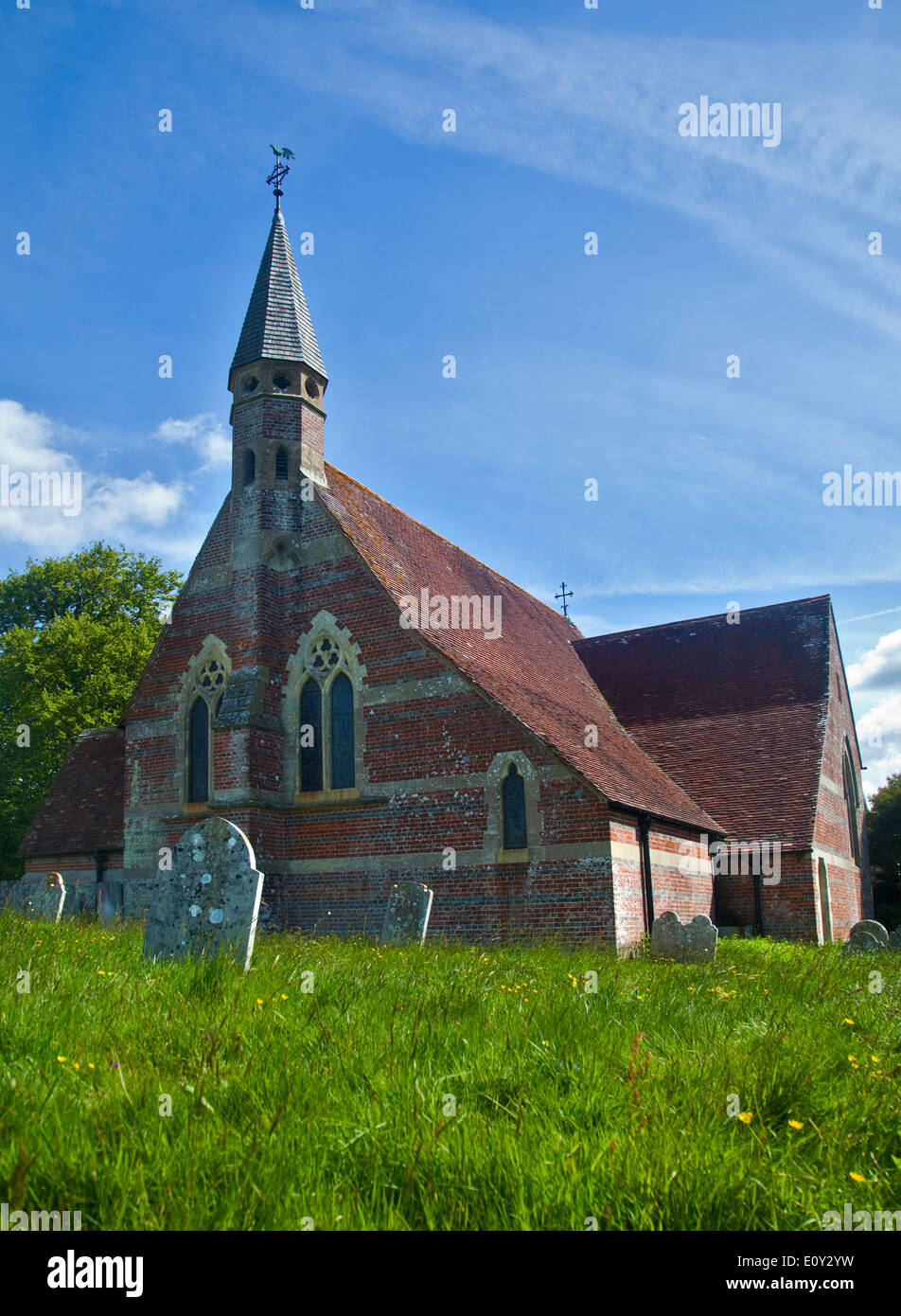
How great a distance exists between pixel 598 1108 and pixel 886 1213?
4.06ft

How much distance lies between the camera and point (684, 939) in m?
13.8

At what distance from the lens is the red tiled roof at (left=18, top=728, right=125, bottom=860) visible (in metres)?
22.6

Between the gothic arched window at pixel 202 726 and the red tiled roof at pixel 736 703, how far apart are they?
423 inches

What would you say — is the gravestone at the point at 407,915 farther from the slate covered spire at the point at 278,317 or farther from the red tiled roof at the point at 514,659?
the slate covered spire at the point at 278,317

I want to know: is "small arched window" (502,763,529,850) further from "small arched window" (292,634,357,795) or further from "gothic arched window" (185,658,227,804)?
"gothic arched window" (185,658,227,804)

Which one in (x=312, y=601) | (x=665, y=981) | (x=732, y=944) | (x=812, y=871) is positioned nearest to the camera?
(x=665, y=981)

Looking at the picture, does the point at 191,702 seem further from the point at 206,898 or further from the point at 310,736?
the point at 206,898

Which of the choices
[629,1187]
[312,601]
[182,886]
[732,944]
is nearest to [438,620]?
[312,601]

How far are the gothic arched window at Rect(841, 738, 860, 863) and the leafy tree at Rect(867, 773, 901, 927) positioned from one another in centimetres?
1033

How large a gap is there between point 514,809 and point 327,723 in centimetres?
429

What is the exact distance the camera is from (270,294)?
20578 millimetres

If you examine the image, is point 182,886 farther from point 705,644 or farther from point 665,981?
point 705,644

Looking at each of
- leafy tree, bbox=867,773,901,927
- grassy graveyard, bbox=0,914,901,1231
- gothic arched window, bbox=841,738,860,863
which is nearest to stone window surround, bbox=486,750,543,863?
grassy graveyard, bbox=0,914,901,1231

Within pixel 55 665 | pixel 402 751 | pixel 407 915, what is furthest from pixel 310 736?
pixel 55 665
